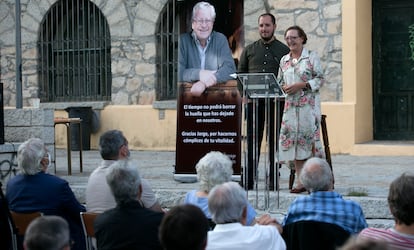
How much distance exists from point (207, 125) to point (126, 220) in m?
4.16

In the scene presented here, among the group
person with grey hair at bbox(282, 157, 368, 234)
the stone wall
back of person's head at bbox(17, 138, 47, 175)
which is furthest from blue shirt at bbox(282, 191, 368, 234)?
the stone wall

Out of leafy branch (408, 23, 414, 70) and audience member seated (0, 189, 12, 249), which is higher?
leafy branch (408, 23, 414, 70)

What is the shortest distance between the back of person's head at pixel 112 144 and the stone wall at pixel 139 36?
703 centimetres

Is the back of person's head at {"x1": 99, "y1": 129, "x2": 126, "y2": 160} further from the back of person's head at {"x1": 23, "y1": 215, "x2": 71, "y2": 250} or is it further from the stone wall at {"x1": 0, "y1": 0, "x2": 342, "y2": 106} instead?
the stone wall at {"x1": 0, "y1": 0, "x2": 342, "y2": 106}

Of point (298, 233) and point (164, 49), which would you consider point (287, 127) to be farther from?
point (164, 49)

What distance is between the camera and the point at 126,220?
4527 mm

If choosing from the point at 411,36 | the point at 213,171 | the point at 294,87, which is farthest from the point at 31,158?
the point at 411,36

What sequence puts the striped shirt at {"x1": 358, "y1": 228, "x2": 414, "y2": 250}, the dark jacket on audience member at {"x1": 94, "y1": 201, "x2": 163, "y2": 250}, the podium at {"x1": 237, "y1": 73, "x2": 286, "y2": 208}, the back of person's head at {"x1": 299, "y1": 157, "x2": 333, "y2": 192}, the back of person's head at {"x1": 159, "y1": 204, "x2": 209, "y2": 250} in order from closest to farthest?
the back of person's head at {"x1": 159, "y1": 204, "x2": 209, "y2": 250} → the striped shirt at {"x1": 358, "y1": 228, "x2": 414, "y2": 250} → the dark jacket on audience member at {"x1": 94, "y1": 201, "x2": 163, "y2": 250} → the back of person's head at {"x1": 299, "y1": 157, "x2": 333, "y2": 192} → the podium at {"x1": 237, "y1": 73, "x2": 286, "y2": 208}

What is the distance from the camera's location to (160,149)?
13.6 meters

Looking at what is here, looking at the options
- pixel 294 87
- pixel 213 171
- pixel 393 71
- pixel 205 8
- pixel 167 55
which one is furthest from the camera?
pixel 167 55

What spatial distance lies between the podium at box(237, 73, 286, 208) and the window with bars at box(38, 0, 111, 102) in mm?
6478

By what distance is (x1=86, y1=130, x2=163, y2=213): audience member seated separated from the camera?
214 inches

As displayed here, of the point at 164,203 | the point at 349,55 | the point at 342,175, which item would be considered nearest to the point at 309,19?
the point at 349,55

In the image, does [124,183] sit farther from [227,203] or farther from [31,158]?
[31,158]
